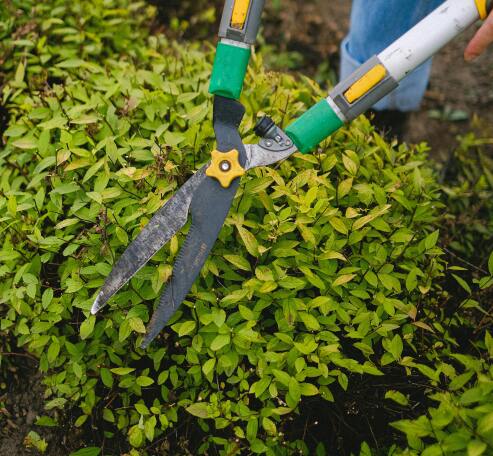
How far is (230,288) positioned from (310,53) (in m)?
2.54

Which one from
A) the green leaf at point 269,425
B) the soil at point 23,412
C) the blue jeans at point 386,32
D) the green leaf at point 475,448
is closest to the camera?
the green leaf at point 475,448

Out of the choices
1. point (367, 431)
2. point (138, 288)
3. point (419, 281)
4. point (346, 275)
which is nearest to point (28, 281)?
point (138, 288)

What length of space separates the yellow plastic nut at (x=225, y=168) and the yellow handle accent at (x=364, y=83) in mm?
432

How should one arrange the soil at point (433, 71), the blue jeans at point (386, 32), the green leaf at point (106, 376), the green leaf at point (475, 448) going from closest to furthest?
the green leaf at point (475, 448), the green leaf at point (106, 376), the blue jeans at point (386, 32), the soil at point (433, 71)

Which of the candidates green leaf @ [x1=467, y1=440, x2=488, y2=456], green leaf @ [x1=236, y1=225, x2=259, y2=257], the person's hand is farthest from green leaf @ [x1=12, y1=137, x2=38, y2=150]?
green leaf @ [x1=467, y1=440, x2=488, y2=456]

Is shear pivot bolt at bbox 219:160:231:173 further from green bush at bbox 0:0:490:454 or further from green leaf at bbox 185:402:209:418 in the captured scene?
green leaf at bbox 185:402:209:418

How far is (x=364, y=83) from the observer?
1.67 meters

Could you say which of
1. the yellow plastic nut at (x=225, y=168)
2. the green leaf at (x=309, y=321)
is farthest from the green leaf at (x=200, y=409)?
the yellow plastic nut at (x=225, y=168)

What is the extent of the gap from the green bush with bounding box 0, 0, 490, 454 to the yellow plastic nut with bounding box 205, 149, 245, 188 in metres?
0.16

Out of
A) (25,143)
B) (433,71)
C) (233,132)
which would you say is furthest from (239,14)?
(433,71)

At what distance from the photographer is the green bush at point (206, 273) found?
1.77 metres

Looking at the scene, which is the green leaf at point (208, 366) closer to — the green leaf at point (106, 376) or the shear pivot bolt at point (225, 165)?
the green leaf at point (106, 376)

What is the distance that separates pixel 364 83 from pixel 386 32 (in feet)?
3.06

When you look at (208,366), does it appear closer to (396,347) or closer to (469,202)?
(396,347)
